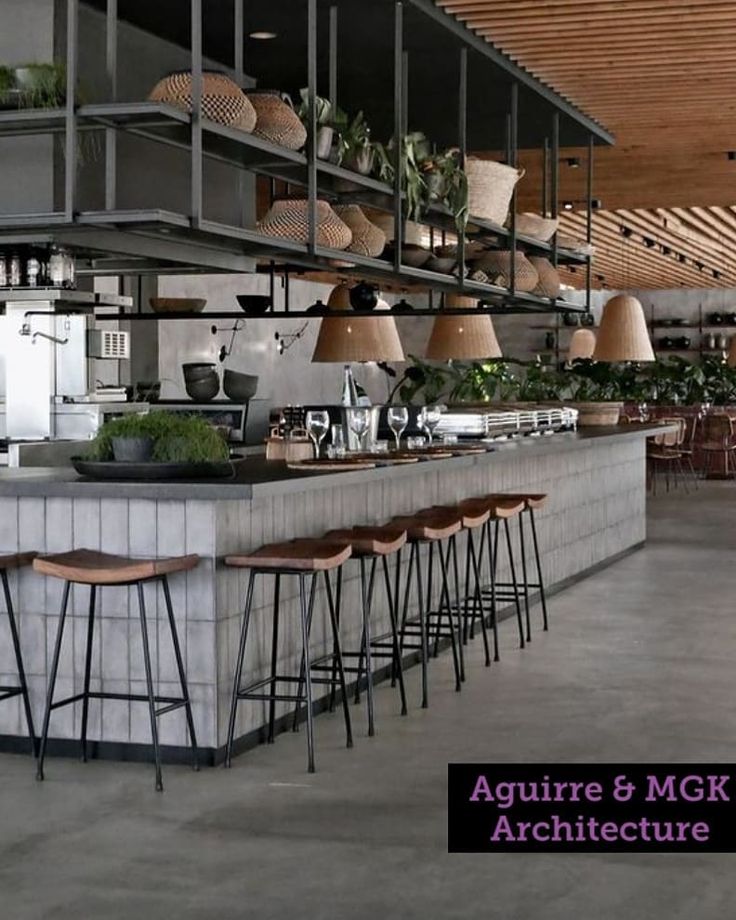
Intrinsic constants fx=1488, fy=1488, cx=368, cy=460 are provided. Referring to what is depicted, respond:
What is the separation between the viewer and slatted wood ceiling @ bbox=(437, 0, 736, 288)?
676 centimetres

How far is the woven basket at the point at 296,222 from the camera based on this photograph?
609 centimetres

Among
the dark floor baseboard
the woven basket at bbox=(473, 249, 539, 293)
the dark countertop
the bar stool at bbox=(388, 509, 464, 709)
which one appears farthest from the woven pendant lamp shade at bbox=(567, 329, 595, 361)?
the dark floor baseboard

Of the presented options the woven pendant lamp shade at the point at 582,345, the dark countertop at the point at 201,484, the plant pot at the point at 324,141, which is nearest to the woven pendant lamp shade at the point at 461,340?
the dark countertop at the point at 201,484

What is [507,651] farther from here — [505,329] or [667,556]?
[505,329]

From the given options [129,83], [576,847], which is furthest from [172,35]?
[576,847]

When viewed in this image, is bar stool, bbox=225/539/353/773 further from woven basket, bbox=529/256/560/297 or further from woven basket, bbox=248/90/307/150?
woven basket, bbox=529/256/560/297

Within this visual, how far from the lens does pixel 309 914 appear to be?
141 inches

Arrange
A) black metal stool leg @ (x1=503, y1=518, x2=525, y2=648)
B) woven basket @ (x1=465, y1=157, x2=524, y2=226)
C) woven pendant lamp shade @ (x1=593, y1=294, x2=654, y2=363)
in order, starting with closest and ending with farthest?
black metal stool leg @ (x1=503, y1=518, x2=525, y2=648) → woven basket @ (x1=465, y1=157, x2=524, y2=226) → woven pendant lamp shade @ (x1=593, y1=294, x2=654, y2=363)

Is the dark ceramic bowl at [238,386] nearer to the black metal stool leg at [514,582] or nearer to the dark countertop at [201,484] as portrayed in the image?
the black metal stool leg at [514,582]

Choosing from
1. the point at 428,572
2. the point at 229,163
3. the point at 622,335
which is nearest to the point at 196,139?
the point at 229,163

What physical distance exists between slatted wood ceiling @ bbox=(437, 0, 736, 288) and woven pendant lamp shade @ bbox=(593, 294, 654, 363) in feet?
3.55

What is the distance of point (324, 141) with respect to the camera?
6094 mm

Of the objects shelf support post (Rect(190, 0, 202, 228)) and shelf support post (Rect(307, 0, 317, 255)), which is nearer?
shelf support post (Rect(190, 0, 202, 228))

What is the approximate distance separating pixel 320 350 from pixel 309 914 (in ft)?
22.9
